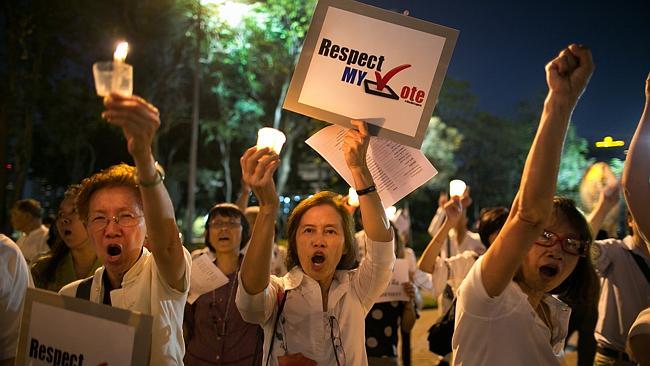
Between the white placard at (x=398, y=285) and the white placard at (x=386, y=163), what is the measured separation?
2.68 m

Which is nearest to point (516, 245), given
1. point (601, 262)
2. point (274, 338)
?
point (274, 338)

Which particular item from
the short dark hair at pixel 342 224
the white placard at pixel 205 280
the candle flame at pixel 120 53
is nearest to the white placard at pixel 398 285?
the white placard at pixel 205 280

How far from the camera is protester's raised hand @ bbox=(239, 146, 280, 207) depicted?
2482mm

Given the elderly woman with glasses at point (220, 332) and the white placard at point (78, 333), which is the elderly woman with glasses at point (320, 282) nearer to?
the white placard at point (78, 333)

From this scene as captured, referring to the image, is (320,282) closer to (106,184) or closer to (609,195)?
(106,184)

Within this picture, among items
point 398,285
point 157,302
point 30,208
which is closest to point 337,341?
point 157,302

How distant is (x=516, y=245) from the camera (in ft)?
6.89

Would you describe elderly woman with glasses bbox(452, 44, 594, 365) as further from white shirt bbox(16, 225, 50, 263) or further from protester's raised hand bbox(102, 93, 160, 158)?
white shirt bbox(16, 225, 50, 263)

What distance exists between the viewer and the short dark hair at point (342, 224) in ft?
10.1

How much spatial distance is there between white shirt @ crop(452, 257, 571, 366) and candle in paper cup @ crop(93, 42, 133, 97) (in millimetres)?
1507

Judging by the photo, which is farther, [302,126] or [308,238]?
[302,126]

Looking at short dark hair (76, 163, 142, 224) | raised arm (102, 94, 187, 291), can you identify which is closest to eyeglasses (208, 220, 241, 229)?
short dark hair (76, 163, 142, 224)

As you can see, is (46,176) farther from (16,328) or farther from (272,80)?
(16,328)

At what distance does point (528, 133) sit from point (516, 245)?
4196cm
